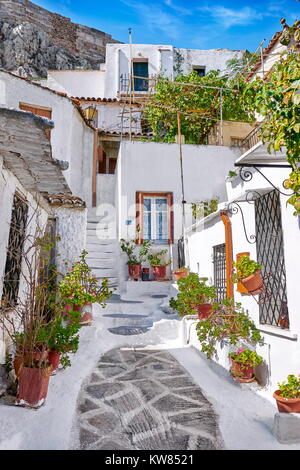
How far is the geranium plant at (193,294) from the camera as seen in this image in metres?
7.49

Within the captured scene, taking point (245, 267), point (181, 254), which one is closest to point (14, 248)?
point (245, 267)

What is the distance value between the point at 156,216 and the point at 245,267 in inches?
310

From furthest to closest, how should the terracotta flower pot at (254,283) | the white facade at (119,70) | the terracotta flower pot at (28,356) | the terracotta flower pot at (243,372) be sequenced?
1. the white facade at (119,70)
2. the terracotta flower pot at (254,283)
3. the terracotta flower pot at (243,372)
4. the terracotta flower pot at (28,356)

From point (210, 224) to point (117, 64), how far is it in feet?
59.9

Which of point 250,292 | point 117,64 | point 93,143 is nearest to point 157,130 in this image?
point 93,143

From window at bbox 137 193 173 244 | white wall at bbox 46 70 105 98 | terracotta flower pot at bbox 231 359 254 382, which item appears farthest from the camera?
white wall at bbox 46 70 105 98

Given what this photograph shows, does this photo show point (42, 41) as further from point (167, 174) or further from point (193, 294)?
point (193, 294)

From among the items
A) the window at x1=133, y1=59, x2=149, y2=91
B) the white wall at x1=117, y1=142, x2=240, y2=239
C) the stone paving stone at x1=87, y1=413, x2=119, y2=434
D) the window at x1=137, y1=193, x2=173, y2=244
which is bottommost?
the stone paving stone at x1=87, y1=413, x2=119, y2=434

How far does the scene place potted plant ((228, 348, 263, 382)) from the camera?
15.1 ft

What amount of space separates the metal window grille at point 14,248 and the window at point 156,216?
7.06 m

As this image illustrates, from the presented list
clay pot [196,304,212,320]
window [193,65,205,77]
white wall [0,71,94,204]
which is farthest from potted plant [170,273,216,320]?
window [193,65,205,77]

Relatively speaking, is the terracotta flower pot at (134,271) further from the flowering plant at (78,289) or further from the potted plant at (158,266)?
the flowering plant at (78,289)

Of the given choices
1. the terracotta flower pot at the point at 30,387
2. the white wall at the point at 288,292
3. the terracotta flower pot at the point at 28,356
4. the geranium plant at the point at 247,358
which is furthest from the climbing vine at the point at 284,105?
the terracotta flower pot at the point at 30,387

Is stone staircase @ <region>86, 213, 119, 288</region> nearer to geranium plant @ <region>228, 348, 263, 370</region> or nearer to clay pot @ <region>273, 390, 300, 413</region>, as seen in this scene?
geranium plant @ <region>228, 348, 263, 370</region>
